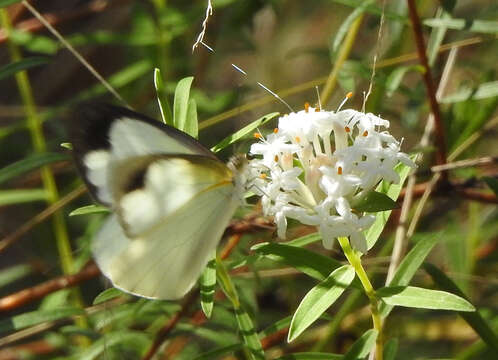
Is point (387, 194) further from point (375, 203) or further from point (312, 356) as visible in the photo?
point (312, 356)

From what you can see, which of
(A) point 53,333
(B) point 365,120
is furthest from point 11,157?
(B) point 365,120

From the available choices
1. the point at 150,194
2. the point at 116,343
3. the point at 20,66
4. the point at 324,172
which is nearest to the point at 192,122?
the point at 150,194

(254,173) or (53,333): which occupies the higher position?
(254,173)

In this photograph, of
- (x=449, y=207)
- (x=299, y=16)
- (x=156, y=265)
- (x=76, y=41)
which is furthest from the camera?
(x=299, y=16)

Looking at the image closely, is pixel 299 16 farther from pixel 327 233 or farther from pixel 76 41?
pixel 327 233

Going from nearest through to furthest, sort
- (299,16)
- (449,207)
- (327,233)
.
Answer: (327,233), (449,207), (299,16)

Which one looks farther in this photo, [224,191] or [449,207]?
[449,207]
